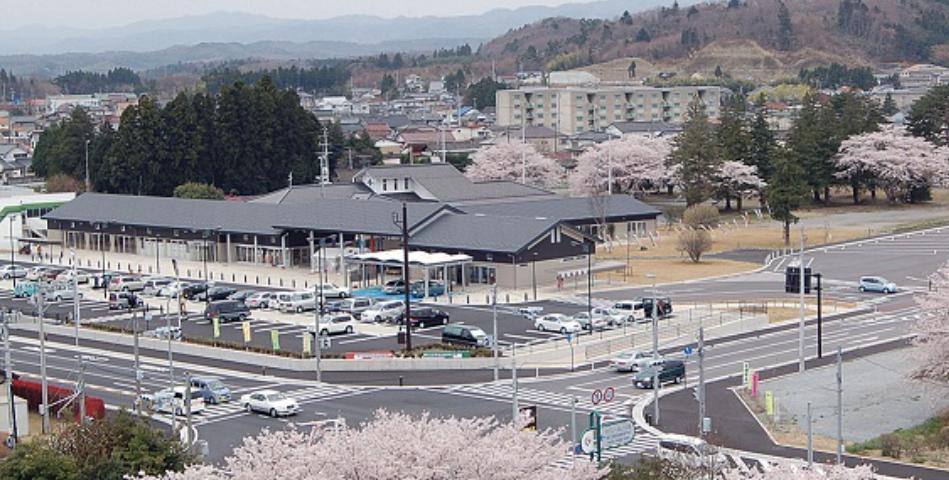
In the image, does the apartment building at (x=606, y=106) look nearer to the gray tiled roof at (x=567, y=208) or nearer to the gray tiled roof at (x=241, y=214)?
the gray tiled roof at (x=567, y=208)

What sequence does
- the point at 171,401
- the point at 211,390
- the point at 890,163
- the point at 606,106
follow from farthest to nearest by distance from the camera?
1. the point at 606,106
2. the point at 890,163
3. the point at 211,390
4. the point at 171,401

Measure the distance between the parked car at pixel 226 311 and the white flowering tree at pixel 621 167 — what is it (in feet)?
110

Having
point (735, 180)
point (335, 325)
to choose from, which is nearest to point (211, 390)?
point (335, 325)

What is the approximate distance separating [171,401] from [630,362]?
9797 millimetres

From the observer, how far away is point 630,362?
31516 mm

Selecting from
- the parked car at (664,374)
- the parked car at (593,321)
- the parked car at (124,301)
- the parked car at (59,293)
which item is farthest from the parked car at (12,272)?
the parked car at (664,374)

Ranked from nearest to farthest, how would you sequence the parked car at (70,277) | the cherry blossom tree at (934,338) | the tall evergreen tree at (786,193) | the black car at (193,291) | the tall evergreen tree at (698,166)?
the cherry blossom tree at (934,338)
the black car at (193,291)
the parked car at (70,277)
the tall evergreen tree at (786,193)
the tall evergreen tree at (698,166)

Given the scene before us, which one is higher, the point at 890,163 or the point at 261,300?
the point at 890,163

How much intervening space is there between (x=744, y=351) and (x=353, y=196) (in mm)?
29240

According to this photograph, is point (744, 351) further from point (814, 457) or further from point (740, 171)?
point (740, 171)

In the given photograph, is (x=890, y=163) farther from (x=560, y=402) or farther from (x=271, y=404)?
(x=271, y=404)

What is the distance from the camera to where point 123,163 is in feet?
227

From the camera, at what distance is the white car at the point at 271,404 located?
27.8m

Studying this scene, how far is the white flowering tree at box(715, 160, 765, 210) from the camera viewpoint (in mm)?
64562
